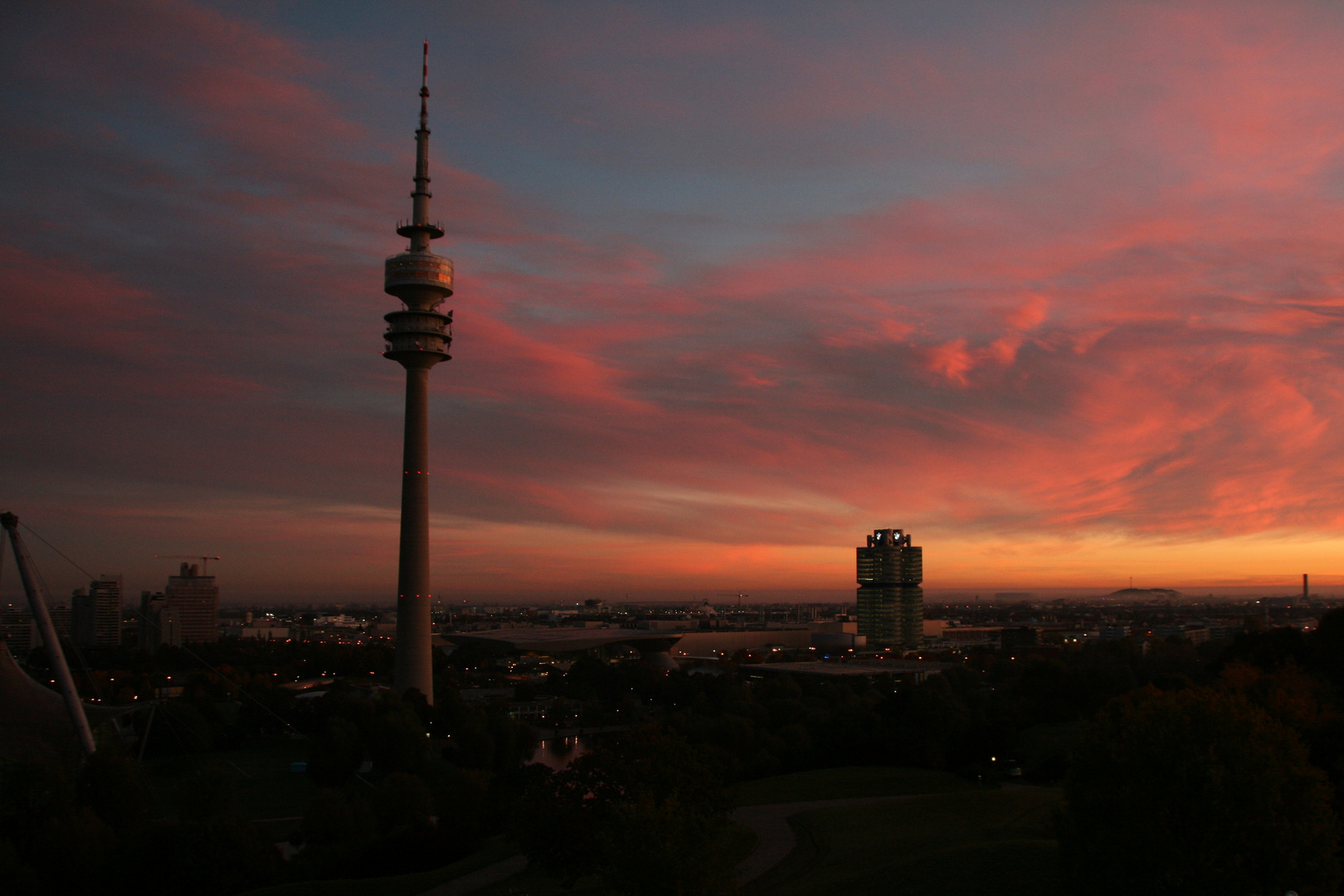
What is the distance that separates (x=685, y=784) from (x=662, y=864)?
5.39 metres

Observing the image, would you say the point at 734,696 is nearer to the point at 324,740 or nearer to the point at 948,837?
the point at 324,740

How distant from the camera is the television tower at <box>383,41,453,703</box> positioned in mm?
94562

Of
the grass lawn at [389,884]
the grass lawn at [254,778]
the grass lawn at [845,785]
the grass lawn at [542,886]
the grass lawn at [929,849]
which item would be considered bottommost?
the grass lawn at [254,778]

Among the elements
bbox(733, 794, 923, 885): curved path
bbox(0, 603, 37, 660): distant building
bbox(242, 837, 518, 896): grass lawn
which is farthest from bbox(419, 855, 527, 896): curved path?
bbox(0, 603, 37, 660): distant building

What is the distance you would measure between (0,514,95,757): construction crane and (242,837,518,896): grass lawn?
20485 millimetres

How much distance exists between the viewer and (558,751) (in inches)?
3317

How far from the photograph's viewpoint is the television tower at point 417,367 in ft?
310

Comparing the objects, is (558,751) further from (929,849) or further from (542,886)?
(929,849)

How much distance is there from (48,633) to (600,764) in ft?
121

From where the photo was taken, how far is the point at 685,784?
103 feet

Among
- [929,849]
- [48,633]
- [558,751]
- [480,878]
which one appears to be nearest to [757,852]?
[929,849]

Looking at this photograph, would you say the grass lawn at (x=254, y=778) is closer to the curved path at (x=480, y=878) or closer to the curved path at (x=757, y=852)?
the curved path at (x=480, y=878)

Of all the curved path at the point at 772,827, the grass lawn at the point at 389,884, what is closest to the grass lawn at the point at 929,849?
the curved path at the point at 772,827

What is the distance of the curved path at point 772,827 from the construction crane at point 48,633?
108 feet
